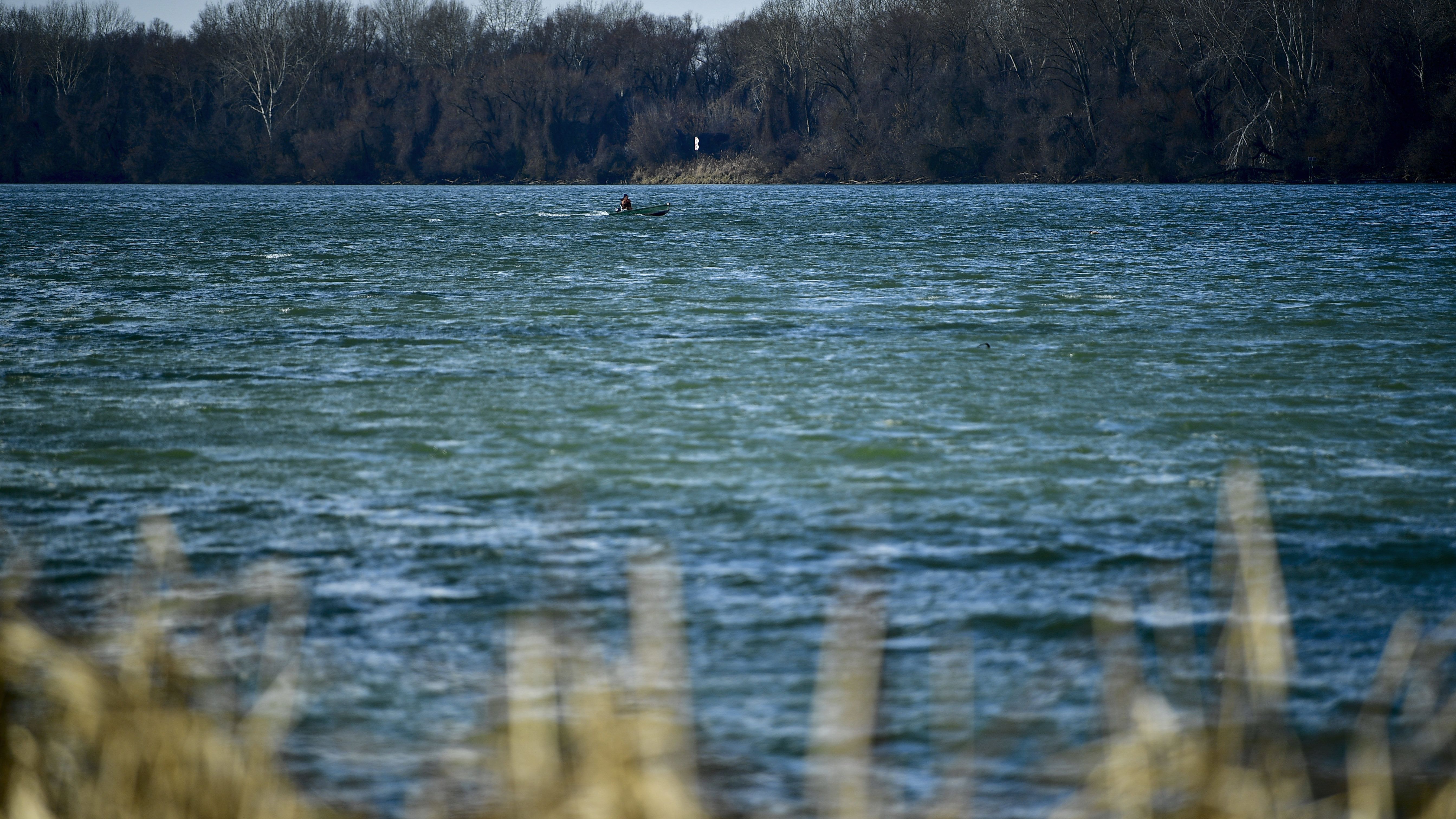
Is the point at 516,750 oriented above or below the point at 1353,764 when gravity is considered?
above

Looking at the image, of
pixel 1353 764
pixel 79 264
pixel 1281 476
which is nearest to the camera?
pixel 1353 764

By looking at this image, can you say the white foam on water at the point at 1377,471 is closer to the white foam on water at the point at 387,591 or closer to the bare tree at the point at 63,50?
the white foam on water at the point at 387,591

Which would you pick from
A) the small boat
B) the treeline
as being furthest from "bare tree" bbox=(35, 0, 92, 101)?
the small boat

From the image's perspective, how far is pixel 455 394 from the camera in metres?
12.9

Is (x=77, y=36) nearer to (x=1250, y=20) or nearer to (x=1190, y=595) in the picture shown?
(x=1250, y=20)

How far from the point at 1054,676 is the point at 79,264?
2891 cm

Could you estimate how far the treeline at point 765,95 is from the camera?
77.7m

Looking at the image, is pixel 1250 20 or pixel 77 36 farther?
pixel 77 36

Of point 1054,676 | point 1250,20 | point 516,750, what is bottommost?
point 1054,676

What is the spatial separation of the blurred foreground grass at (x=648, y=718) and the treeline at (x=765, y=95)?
75741 mm

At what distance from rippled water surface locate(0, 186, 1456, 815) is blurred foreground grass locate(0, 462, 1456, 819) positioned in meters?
0.16

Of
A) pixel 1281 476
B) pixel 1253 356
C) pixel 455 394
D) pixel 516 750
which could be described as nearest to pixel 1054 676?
pixel 516 750

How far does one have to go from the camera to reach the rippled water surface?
594 cm

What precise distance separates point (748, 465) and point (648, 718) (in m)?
6.14
